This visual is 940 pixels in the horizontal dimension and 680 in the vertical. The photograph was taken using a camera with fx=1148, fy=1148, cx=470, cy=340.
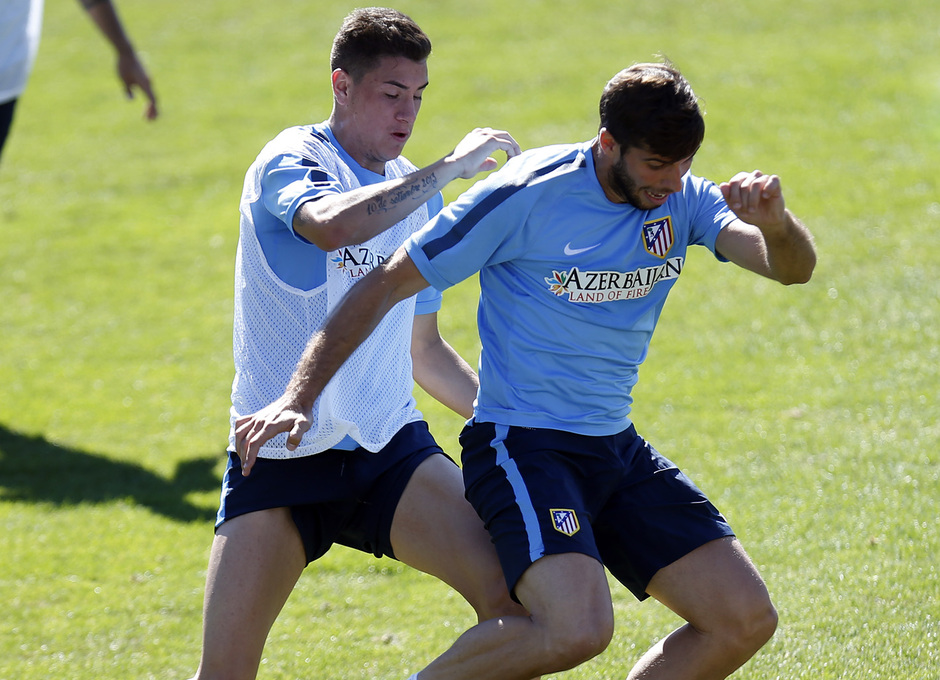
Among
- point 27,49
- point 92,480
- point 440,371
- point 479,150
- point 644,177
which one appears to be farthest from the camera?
point 27,49

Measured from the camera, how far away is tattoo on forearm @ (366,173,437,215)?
3504 mm

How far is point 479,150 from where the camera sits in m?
3.68

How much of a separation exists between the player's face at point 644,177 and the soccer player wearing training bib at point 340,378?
0.47 meters

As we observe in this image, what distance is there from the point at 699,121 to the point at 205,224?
30.0 ft

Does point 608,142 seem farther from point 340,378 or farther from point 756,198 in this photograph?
point 340,378

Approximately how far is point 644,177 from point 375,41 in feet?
3.70

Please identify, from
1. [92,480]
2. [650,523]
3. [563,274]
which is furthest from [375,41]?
[92,480]

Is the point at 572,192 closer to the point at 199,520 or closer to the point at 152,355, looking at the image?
the point at 199,520

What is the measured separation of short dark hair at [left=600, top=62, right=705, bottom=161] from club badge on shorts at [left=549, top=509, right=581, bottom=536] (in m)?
1.08

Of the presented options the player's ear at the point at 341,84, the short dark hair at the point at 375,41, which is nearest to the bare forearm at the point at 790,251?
the short dark hair at the point at 375,41

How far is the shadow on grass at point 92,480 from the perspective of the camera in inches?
266

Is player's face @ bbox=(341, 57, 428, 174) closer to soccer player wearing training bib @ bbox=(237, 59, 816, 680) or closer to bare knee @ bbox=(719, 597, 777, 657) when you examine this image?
soccer player wearing training bib @ bbox=(237, 59, 816, 680)

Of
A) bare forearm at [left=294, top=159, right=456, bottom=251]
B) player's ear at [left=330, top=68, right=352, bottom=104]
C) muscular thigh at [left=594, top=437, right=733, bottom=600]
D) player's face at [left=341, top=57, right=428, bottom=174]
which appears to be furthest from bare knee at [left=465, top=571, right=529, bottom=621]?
player's ear at [left=330, top=68, right=352, bottom=104]

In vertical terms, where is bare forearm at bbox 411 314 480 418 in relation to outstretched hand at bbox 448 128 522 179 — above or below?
below
